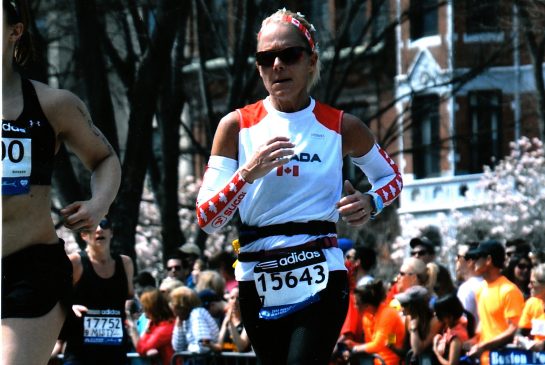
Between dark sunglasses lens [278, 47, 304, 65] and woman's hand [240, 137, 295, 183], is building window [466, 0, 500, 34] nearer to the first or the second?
dark sunglasses lens [278, 47, 304, 65]

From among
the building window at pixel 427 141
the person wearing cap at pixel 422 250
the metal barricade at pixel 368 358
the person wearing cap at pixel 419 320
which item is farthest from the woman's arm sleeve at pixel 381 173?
the building window at pixel 427 141

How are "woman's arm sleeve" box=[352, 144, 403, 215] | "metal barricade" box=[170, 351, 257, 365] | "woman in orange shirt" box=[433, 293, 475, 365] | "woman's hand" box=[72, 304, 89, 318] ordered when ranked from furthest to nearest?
"metal barricade" box=[170, 351, 257, 365] < "woman in orange shirt" box=[433, 293, 475, 365] < "woman's hand" box=[72, 304, 89, 318] < "woman's arm sleeve" box=[352, 144, 403, 215]

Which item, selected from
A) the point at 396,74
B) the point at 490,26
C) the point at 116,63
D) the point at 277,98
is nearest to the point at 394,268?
the point at 396,74

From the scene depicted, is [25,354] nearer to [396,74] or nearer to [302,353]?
[302,353]

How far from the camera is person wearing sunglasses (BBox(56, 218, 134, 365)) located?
10539mm

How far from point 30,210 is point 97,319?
5.43 metres

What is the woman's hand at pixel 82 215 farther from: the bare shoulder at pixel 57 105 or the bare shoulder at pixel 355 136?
the bare shoulder at pixel 355 136

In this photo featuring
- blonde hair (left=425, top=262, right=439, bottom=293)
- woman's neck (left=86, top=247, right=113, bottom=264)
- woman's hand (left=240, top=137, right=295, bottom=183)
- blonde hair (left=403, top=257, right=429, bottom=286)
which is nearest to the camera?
woman's hand (left=240, top=137, right=295, bottom=183)

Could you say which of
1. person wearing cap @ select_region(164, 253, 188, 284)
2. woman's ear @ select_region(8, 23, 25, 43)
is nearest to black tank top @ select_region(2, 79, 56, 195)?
woman's ear @ select_region(8, 23, 25, 43)

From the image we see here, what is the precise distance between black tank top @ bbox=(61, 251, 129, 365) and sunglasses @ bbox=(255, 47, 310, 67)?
14.9 ft

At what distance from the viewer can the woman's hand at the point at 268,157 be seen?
5.92 m

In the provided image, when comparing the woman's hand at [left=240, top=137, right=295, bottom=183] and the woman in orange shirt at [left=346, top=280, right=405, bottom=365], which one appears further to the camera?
the woman in orange shirt at [left=346, top=280, right=405, bottom=365]

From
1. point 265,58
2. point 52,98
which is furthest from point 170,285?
point 52,98

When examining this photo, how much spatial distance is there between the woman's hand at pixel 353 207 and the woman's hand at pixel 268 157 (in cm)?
30
